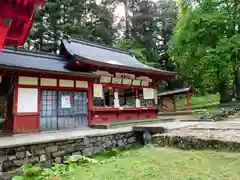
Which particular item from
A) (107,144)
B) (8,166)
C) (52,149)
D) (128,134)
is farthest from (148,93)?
(8,166)

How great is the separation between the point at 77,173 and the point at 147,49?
2771 centimetres

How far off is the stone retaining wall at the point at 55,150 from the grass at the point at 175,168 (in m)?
2.94

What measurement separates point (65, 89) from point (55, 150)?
Answer: 3.89m

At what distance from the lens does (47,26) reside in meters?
25.0

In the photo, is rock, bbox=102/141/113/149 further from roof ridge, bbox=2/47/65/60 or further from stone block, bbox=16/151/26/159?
roof ridge, bbox=2/47/65/60

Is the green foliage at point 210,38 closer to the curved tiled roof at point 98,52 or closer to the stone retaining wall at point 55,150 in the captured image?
the curved tiled roof at point 98,52

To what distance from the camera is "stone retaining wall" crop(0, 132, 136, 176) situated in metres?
5.65

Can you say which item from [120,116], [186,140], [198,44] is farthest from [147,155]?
[198,44]

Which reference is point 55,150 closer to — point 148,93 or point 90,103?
point 90,103

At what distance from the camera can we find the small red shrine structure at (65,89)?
831 centimetres

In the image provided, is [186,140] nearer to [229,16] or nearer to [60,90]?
[60,90]

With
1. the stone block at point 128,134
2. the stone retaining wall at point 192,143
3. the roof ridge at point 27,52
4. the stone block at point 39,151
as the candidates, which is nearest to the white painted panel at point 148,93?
the stone block at point 128,134

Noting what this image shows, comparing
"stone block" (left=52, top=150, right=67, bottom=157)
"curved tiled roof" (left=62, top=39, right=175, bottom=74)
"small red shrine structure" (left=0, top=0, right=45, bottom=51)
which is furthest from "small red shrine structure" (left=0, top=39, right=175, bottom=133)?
"small red shrine structure" (left=0, top=0, right=45, bottom=51)

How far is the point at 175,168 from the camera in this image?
332 centimetres
